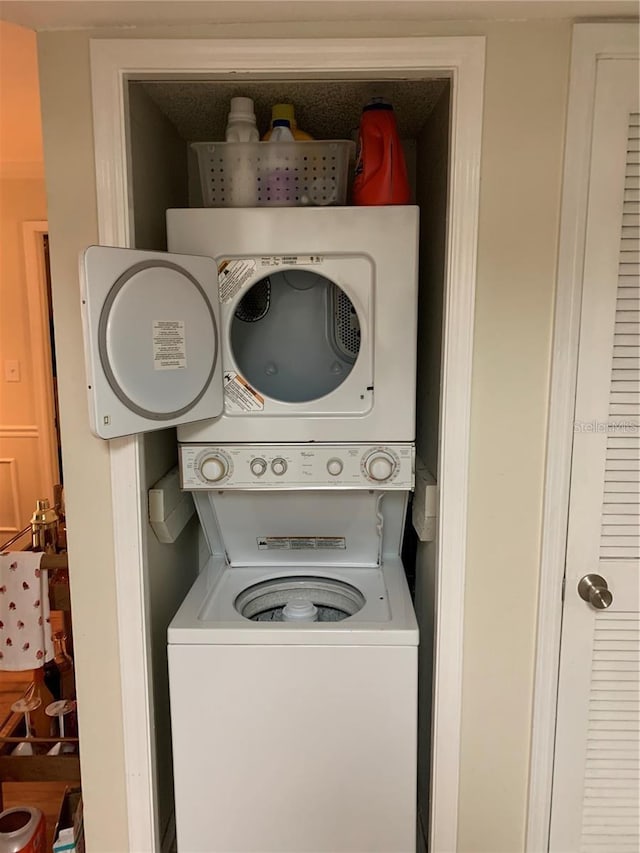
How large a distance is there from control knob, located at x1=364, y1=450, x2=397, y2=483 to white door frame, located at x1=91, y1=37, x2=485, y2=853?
147 millimetres

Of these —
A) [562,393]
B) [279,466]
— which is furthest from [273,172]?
[562,393]

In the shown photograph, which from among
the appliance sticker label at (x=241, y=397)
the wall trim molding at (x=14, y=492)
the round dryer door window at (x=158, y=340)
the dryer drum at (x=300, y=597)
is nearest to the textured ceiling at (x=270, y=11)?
the round dryer door window at (x=158, y=340)

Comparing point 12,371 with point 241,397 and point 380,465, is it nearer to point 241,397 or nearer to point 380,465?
point 241,397

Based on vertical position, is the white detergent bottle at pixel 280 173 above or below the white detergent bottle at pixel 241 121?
below

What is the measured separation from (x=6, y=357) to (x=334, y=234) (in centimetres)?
306

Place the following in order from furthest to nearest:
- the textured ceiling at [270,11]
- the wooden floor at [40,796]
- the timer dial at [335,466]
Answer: the wooden floor at [40,796], the timer dial at [335,466], the textured ceiling at [270,11]

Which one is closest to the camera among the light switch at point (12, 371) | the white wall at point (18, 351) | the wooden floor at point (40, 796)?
the wooden floor at point (40, 796)

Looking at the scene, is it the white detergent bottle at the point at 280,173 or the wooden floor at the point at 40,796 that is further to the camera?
the wooden floor at the point at 40,796

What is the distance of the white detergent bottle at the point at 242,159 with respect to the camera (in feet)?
4.74

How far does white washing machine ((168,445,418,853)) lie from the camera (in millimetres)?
1381

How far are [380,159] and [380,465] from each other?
720 mm

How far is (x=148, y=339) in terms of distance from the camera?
125 centimetres

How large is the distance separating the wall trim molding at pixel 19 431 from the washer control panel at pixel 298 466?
8.93ft

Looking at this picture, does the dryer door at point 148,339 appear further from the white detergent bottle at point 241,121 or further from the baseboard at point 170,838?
the baseboard at point 170,838
